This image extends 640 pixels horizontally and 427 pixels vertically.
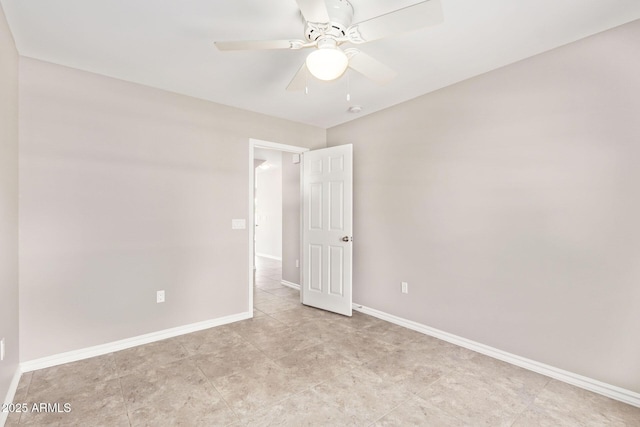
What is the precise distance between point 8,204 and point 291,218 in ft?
11.1

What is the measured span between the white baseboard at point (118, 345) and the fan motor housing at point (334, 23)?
2987mm

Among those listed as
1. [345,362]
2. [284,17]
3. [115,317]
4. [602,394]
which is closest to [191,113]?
[284,17]

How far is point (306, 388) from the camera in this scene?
213cm

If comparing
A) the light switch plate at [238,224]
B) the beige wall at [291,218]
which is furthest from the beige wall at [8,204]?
the beige wall at [291,218]

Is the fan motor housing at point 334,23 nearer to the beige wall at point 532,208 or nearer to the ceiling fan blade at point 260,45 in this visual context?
the ceiling fan blade at point 260,45

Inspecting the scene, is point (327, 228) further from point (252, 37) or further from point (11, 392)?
point (11, 392)

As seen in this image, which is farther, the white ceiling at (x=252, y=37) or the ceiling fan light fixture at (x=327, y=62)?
the white ceiling at (x=252, y=37)

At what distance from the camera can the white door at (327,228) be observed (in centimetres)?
368

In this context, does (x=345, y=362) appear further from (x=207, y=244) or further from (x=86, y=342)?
(x=86, y=342)

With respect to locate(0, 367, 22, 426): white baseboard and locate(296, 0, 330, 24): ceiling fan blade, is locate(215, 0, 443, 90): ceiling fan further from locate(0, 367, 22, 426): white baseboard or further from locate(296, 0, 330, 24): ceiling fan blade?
locate(0, 367, 22, 426): white baseboard

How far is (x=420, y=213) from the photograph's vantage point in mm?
3197

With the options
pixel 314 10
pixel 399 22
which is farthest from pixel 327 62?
pixel 399 22

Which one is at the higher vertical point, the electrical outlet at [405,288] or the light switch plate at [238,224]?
the light switch plate at [238,224]

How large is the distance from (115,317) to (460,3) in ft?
12.1
